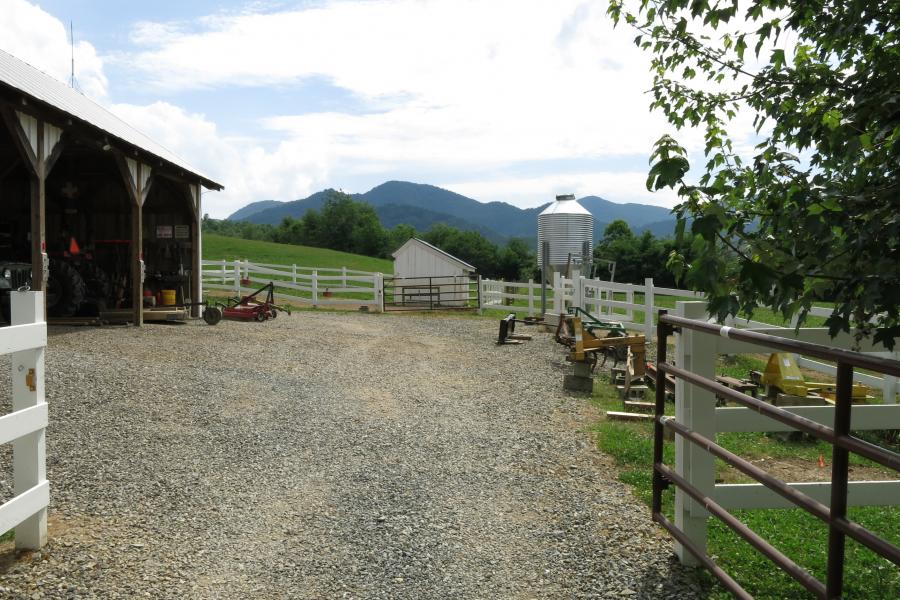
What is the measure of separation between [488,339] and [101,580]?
12543mm

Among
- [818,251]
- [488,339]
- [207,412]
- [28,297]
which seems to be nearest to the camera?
[818,251]

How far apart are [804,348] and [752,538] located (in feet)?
3.12

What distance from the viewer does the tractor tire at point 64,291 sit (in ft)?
47.6

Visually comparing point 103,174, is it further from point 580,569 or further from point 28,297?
point 580,569

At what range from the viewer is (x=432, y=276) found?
2733cm

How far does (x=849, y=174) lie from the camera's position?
329 centimetres

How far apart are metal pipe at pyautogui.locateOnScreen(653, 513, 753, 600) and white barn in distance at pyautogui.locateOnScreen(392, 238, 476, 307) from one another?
21.9 meters

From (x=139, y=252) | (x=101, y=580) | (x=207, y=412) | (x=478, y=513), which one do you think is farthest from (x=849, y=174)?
(x=139, y=252)

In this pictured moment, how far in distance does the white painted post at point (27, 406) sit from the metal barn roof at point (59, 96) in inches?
277

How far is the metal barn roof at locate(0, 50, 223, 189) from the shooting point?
10984mm

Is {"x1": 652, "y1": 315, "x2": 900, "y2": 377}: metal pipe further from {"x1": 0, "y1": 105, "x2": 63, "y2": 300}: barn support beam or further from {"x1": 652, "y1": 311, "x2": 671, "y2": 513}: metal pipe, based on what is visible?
{"x1": 0, "y1": 105, "x2": 63, "y2": 300}: barn support beam

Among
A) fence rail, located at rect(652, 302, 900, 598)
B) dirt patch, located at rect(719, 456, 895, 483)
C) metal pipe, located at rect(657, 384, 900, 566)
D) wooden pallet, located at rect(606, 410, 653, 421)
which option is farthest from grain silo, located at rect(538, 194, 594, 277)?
metal pipe, located at rect(657, 384, 900, 566)

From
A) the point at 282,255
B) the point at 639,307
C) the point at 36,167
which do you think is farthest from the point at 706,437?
the point at 282,255

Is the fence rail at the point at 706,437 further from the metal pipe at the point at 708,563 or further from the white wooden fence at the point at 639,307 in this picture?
the white wooden fence at the point at 639,307
